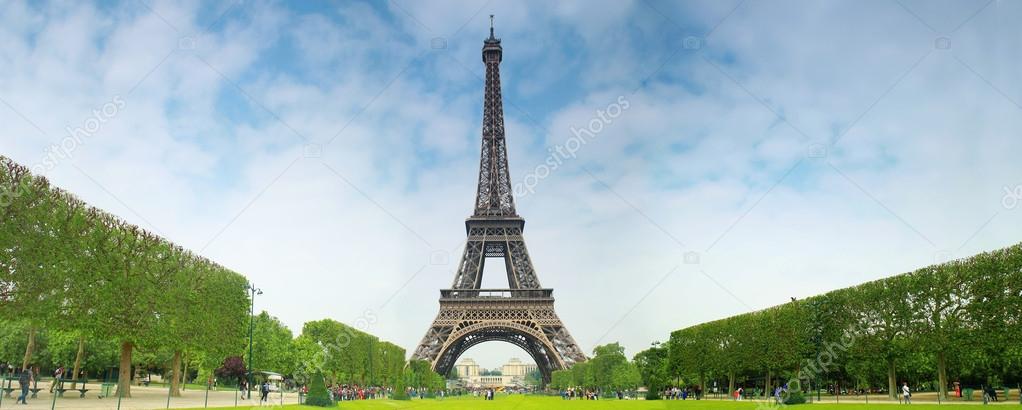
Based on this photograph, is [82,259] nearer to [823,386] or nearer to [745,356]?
[745,356]

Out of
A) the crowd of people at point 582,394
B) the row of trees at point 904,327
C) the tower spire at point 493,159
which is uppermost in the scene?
the tower spire at point 493,159

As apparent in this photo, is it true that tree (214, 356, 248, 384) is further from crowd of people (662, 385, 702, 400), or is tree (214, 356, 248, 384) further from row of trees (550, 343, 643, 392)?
crowd of people (662, 385, 702, 400)

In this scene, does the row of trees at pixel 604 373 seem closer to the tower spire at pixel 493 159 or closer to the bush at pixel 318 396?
the tower spire at pixel 493 159

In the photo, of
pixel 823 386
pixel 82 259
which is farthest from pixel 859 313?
pixel 82 259

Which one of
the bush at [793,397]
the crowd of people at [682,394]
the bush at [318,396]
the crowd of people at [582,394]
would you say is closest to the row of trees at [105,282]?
the bush at [318,396]

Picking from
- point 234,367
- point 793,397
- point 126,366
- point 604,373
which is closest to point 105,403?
point 126,366
